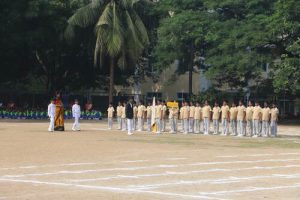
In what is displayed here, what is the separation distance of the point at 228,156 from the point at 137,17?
31913 mm

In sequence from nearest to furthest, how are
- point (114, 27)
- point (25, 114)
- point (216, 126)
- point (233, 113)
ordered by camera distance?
point (233, 113)
point (216, 126)
point (114, 27)
point (25, 114)

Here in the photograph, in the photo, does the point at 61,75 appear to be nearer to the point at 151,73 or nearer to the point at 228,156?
the point at 151,73

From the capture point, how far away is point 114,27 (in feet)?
166

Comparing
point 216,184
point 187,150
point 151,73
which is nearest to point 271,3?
point 151,73

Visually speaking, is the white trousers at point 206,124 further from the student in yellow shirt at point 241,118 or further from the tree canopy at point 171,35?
the tree canopy at point 171,35

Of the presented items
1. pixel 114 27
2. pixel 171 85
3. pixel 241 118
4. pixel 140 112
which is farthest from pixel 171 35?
pixel 241 118

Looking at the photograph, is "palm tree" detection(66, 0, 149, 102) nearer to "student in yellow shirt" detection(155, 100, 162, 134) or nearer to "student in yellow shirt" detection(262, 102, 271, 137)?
"student in yellow shirt" detection(155, 100, 162, 134)

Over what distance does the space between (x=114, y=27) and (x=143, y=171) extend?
34.1 meters

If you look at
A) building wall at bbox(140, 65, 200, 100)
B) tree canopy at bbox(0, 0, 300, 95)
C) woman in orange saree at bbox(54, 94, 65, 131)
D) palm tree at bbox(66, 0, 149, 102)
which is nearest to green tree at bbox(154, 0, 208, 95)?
tree canopy at bbox(0, 0, 300, 95)

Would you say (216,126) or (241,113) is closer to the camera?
(241,113)

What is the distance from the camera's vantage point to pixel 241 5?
53062 mm

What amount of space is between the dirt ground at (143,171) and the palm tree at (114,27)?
2403 cm

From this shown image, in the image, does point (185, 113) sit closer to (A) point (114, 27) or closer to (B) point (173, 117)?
(B) point (173, 117)

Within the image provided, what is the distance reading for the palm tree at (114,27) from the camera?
50781 millimetres
